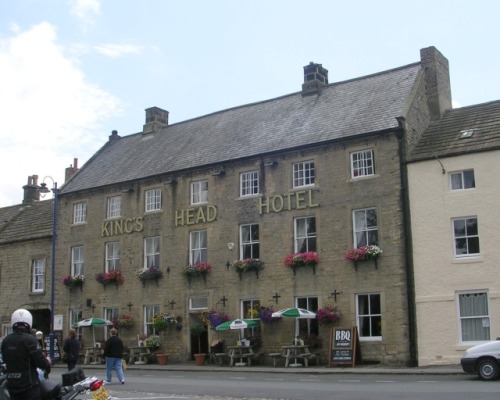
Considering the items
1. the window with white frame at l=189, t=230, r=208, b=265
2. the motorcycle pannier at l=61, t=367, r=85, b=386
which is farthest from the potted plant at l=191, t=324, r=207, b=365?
the motorcycle pannier at l=61, t=367, r=85, b=386

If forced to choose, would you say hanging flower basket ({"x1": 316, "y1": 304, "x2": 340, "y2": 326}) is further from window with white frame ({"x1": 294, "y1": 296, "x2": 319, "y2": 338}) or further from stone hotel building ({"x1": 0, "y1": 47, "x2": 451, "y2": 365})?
window with white frame ({"x1": 294, "y1": 296, "x2": 319, "y2": 338})

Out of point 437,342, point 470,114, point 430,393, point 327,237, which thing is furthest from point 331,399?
point 470,114

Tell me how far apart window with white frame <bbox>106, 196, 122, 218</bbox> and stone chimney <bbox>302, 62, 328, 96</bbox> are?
10274 mm

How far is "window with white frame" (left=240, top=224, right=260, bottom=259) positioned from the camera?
2875cm

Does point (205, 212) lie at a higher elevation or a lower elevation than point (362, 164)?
lower

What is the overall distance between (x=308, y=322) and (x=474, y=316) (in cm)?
636

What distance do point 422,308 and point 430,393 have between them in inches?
384

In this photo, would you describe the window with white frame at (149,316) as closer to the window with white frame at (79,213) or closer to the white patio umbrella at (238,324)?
the white patio umbrella at (238,324)

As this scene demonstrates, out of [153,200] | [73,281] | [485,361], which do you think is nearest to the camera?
[485,361]

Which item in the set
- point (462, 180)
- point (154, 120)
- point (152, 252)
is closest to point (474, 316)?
point (462, 180)

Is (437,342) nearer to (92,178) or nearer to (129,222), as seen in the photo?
(129,222)

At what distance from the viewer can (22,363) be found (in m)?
8.45

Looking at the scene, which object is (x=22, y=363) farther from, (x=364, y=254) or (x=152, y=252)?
(x=152, y=252)

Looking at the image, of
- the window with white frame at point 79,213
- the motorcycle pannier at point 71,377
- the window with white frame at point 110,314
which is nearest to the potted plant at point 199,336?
the window with white frame at point 110,314
